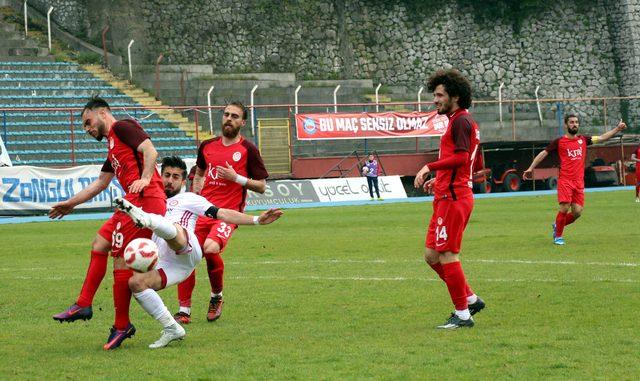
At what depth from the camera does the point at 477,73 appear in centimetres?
5944

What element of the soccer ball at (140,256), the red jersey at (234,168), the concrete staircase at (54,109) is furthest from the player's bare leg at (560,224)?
the concrete staircase at (54,109)

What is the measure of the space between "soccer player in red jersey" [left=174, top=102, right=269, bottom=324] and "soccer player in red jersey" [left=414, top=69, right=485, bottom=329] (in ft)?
7.22

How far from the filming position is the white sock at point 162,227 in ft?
30.0

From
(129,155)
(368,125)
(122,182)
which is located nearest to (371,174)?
(368,125)

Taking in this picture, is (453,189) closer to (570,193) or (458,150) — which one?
(458,150)

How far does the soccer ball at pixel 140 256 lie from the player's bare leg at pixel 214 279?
239cm

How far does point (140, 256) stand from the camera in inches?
356

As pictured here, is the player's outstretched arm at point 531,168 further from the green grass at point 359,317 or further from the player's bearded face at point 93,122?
the player's bearded face at point 93,122

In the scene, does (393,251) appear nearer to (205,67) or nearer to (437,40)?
(205,67)

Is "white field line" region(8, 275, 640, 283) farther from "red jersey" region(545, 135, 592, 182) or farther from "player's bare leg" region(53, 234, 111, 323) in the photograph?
"red jersey" region(545, 135, 592, 182)

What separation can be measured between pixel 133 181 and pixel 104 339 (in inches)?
55.5

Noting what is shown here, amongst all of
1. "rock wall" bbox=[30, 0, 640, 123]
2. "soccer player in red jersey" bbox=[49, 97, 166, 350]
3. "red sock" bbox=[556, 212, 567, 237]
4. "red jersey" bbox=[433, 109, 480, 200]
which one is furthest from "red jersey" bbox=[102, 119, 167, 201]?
"rock wall" bbox=[30, 0, 640, 123]

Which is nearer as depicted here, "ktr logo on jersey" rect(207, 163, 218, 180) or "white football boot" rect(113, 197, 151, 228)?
"white football boot" rect(113, 197, 151, 228)

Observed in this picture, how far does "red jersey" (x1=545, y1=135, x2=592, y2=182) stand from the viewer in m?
20.2
